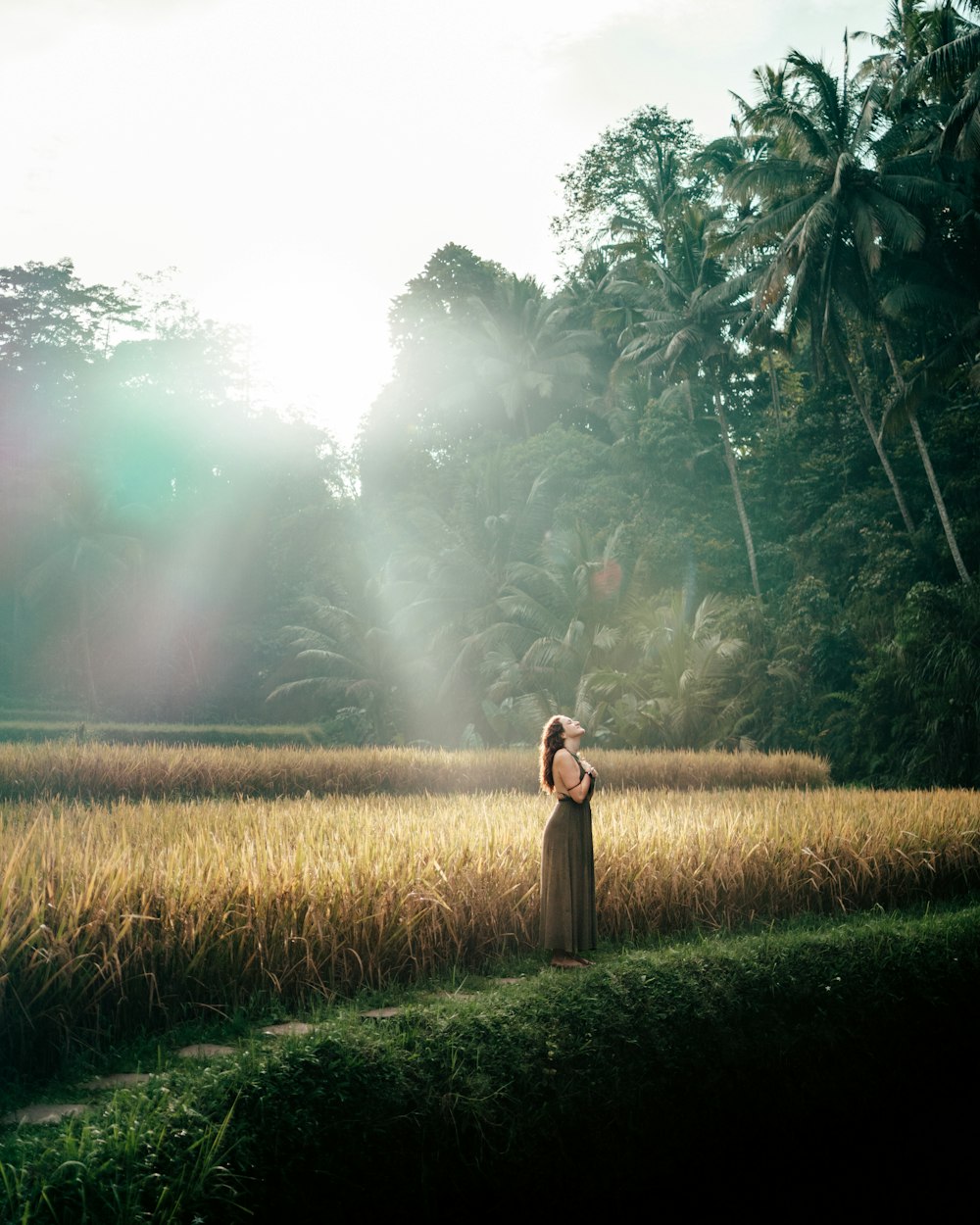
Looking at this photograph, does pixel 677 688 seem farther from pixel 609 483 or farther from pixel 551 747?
pixel 551 747

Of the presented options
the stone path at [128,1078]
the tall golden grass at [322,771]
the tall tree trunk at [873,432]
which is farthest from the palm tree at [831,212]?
the stone path at [128,1078]

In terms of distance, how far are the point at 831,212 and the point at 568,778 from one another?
19.1m

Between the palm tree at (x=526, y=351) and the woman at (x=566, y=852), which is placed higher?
the palm tree at (x=526, y=351)

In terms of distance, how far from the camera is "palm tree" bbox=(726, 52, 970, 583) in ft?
69.3

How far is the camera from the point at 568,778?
5.98 m

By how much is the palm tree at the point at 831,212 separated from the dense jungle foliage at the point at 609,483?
81 millimetres

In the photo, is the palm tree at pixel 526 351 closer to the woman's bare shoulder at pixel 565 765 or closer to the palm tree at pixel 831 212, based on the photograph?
the palm tree at pixel 831 212

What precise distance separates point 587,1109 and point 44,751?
12275 millimetres

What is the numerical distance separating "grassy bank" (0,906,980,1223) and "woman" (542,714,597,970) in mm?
348

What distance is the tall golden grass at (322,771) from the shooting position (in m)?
14.2

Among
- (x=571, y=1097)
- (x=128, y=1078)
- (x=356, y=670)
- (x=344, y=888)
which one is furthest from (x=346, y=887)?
(x=356, y=670)

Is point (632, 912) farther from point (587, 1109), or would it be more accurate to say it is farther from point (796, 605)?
point (796, 605)

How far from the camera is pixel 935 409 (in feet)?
79.3

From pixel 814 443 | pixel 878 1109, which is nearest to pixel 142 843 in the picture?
pixel 878 1109
